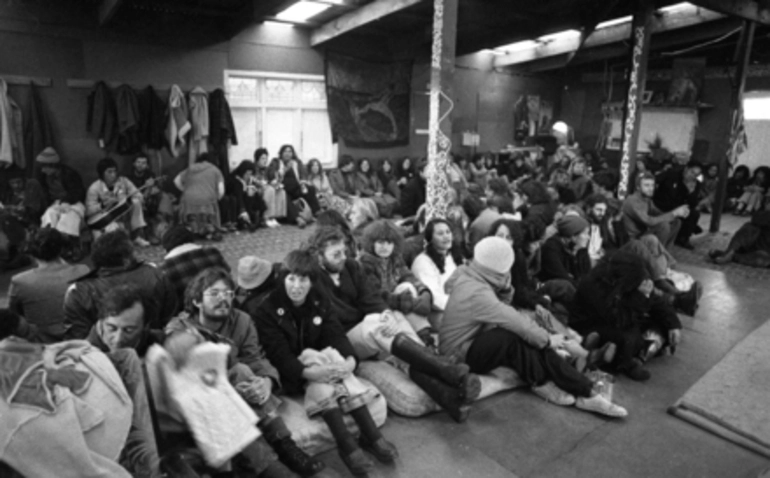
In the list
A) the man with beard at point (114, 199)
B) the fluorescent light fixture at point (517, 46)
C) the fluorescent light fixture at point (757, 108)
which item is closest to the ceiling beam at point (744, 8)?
the fluorescent light fixture at point (757, 108)

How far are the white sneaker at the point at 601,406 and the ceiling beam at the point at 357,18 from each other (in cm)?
498

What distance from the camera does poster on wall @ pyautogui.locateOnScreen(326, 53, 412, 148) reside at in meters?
8.76

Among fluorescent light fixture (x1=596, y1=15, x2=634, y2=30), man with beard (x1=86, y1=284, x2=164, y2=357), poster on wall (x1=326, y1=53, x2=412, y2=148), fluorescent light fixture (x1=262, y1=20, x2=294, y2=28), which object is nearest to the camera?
man with beard (x1=86, y1=284, x2=164, y2=357)

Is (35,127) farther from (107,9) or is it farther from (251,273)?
(251,273)

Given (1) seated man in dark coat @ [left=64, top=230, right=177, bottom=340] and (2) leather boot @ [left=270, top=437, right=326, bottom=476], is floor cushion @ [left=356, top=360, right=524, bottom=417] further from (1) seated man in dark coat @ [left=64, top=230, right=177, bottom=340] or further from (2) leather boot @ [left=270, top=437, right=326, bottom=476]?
(1) seated man in dark coat @ [left=64, top=230, right=177, bottom=340]

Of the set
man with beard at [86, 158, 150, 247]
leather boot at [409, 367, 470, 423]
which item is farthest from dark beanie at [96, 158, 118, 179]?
leather boot at [409, 367, 470, 423]

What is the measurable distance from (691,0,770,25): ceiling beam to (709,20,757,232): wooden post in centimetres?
12

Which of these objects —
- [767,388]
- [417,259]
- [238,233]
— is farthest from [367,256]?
[238,233]

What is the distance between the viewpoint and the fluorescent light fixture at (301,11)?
283 inches

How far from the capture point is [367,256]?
11.4 ft

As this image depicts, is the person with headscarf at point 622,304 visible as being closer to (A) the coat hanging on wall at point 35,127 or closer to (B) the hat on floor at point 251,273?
(B) the hat on floor at point 251,273

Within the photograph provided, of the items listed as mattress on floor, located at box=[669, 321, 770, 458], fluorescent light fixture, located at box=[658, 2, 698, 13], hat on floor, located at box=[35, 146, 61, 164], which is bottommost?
mattress on floor, located at box=[669, 321, 770, 458]

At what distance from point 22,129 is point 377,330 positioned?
552 cm

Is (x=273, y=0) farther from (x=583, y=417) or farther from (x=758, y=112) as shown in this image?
(x=758, y=112)
